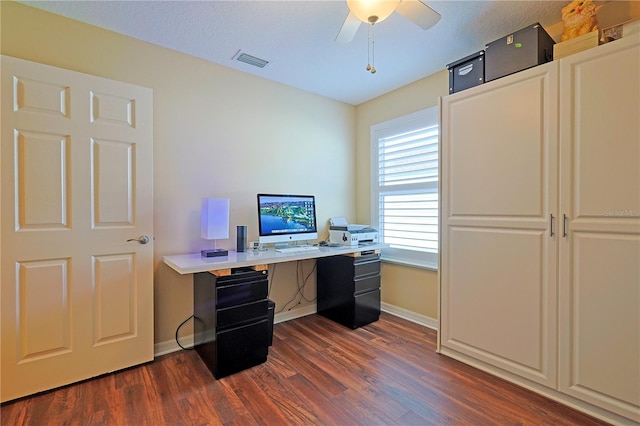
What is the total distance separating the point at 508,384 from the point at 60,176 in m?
3.30

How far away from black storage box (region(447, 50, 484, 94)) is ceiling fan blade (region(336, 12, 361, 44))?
0.99 meters

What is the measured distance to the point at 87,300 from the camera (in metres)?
2.04

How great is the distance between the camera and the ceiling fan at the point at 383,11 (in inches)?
60.4

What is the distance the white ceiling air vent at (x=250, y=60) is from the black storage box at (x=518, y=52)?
1.84 m

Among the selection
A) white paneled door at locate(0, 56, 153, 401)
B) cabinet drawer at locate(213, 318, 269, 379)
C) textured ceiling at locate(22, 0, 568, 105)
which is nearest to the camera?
white paneled door at locate(0, 56, 153, 401)

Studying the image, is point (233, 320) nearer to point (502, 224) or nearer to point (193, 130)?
point (193, 130)

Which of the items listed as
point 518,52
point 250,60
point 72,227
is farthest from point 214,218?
point 518,52

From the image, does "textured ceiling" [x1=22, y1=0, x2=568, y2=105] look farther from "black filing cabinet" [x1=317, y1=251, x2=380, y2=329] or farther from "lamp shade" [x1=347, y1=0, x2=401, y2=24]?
"black filing cabinet" [x1=317, y1=251, x2=380, y2=329]

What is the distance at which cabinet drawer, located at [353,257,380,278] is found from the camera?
2.91m

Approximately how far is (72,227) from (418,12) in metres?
2.58

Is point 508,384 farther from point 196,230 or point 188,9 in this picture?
point 188,9

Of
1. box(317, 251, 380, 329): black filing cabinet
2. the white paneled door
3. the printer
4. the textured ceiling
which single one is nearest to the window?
the printer

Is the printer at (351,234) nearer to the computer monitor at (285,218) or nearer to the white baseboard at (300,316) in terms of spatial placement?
the computer monitor at (285,218)

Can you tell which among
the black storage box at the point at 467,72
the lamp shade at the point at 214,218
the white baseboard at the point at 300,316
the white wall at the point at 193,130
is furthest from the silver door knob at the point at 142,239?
the black storage box at the point at 467,72
